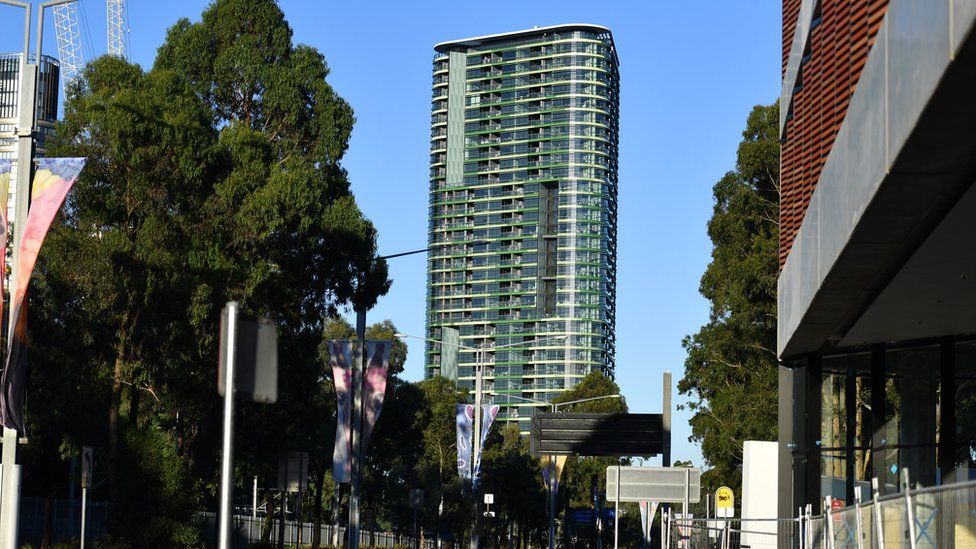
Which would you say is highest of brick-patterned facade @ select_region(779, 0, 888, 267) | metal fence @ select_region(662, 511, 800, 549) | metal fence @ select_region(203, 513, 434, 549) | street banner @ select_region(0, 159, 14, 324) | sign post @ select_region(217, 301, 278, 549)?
brick-patterned facade @ select_region(779, 0, 888, 267)

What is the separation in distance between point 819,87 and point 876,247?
4770 millimetres

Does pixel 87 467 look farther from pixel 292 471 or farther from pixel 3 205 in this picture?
pixel 292 471

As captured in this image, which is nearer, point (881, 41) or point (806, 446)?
point (881, 41)

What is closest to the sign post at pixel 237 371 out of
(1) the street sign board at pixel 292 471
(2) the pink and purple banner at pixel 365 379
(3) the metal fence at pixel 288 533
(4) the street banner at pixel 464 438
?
(1) the street sign board at pixel 292 471

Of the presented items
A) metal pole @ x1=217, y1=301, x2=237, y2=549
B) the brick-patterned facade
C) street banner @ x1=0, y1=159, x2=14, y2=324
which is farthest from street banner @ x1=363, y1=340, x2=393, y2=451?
metal pole @ x1=217, y1=301, x2=237, y2=549

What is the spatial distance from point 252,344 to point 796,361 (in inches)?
737

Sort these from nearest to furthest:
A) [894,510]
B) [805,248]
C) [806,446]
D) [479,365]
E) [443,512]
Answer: [894,510] → [805,248] → [806,446] → [479,365] → [443,512]

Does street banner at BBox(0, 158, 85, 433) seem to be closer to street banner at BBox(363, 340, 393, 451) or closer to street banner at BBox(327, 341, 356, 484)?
street banner at BBox(327, 341, 356, 484)

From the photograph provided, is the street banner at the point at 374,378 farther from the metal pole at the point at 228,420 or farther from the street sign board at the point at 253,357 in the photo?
the metal pole at the point at 228,420

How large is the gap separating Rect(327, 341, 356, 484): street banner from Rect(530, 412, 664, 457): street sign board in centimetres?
2153

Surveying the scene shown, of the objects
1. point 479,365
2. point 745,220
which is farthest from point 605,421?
point 745,220

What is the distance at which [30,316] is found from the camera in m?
37.6

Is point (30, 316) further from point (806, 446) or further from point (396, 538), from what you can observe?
point (396, 538)

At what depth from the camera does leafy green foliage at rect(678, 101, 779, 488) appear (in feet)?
162
